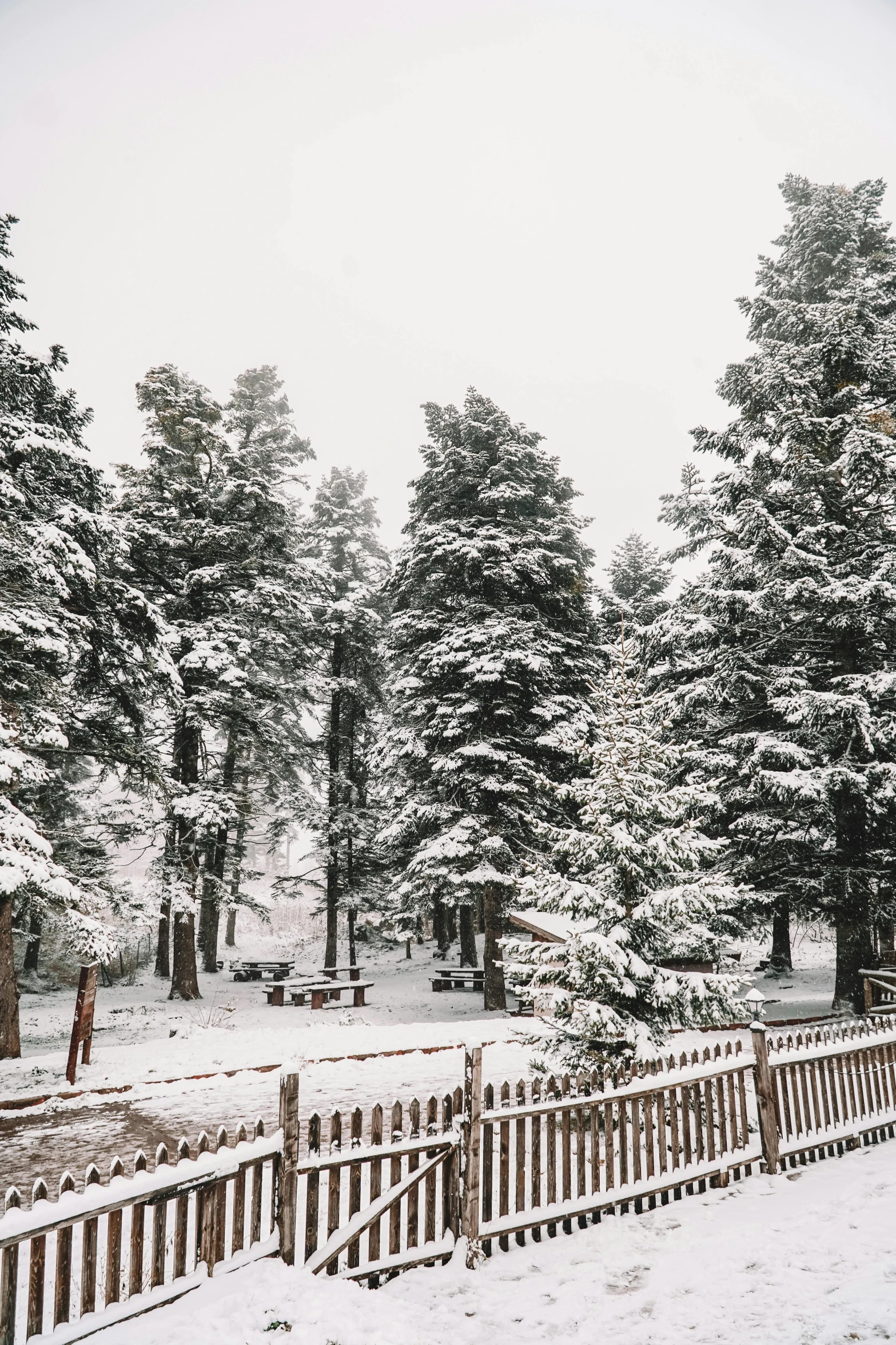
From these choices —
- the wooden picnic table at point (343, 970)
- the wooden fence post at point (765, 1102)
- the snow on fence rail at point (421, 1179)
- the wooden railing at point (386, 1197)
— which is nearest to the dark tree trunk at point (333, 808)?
the wooden picnic table at point (343, 970)

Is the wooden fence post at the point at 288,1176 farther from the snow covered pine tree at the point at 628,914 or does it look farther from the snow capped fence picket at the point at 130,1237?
the snow covered pine tree at the point at 628,914

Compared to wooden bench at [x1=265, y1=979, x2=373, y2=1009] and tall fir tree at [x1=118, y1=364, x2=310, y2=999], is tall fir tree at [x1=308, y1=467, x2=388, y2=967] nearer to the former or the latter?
tall fir tree at [x1=118, y1=364, x2=310, y2=999]

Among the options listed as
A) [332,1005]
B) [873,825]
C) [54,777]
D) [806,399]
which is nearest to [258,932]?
[332,1005]

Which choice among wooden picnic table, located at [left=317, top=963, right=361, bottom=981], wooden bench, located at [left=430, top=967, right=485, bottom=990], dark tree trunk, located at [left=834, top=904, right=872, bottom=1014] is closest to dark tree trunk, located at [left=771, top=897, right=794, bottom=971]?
dark tree trunk, located at [left=834, top=904, right=872, bottom=1014]

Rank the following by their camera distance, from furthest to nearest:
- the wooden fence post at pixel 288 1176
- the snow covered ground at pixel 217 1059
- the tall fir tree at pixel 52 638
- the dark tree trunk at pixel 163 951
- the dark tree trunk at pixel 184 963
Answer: the dark tree trunk at pixel 163 951 → the dark tree trunk at pixel 184 963 → the tall fir tree at pixel 52 638 → the snow covered ground at pixel 217 1059 → the wooden fence post at pixel 288 1176

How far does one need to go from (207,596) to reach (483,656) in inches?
340

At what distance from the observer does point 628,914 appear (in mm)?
8445

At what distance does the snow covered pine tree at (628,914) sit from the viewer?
7.96m

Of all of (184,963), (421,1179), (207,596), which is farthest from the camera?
(207,596)

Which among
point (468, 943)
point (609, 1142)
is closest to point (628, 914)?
point (609, 1142)

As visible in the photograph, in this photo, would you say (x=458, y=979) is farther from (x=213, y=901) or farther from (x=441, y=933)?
(x=441, y=933)

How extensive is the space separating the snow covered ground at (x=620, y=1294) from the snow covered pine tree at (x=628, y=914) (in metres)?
2.11

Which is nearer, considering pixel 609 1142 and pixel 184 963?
pixel 609 1142

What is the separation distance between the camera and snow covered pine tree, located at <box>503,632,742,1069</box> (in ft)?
26.1
